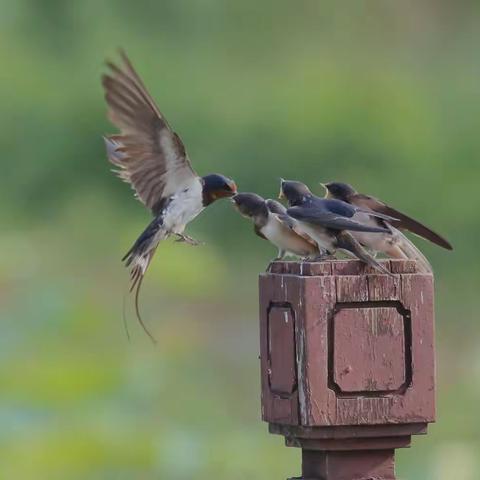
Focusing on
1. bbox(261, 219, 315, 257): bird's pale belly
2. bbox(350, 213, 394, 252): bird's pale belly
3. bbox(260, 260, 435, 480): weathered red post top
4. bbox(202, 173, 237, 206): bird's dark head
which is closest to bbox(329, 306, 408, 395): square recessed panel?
bbox(260, 260, 435, 480): weathered red post top

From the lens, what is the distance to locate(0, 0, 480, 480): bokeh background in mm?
7020

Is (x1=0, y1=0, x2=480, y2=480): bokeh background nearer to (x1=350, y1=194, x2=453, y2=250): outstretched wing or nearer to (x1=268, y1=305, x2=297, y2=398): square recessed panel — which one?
(x1=350, y1=194, x2=453, y2=250): outstretched wing

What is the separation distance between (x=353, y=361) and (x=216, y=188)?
1.20 metres

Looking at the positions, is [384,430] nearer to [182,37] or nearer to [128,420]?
[128,420]

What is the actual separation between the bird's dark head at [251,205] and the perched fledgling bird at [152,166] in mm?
215

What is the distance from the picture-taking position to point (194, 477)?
662 cm

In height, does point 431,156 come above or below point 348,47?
below

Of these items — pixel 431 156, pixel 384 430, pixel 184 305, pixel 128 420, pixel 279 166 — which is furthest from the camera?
pixel 431 156

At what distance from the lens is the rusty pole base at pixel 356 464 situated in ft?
9.55

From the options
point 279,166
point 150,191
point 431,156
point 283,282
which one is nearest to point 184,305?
point 279,166

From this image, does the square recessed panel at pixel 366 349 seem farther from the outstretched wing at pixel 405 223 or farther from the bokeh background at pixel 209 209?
the bokeh background at pixel 209 209

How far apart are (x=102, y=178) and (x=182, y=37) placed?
1925 millimetres

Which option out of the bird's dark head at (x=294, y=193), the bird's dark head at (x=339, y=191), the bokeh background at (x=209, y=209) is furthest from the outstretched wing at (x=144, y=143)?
the bokeh background at (x=209, y=209)

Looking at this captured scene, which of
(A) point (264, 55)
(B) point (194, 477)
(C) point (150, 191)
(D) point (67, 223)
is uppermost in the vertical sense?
(A) point (264, 55)
